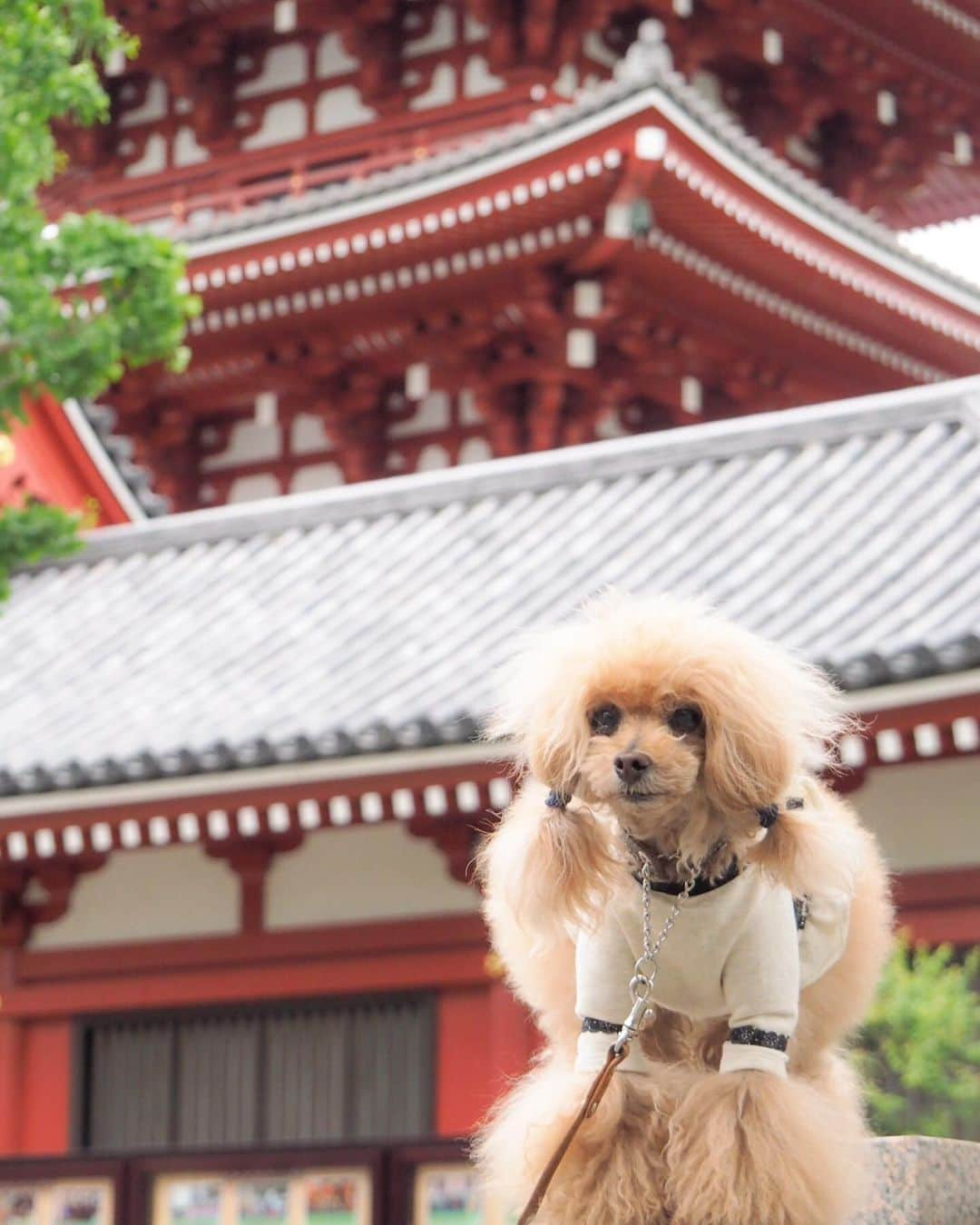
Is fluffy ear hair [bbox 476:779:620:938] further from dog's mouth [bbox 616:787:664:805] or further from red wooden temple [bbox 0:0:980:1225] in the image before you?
red wooden temple [bbox 0:0:980:1225]

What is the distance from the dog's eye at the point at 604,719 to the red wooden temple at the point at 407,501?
4341mm

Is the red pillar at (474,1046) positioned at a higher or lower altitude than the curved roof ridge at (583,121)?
lower

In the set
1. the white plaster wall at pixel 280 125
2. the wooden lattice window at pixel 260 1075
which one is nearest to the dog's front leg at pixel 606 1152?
the wooden lattice window at pixel 260 1075

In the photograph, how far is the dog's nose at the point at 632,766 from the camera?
3076 mm

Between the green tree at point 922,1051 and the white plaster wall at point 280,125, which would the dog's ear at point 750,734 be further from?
the white plaster wall at point 280,125

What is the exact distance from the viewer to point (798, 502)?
963 cm

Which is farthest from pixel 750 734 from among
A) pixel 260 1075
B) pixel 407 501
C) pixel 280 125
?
pixel 280 125

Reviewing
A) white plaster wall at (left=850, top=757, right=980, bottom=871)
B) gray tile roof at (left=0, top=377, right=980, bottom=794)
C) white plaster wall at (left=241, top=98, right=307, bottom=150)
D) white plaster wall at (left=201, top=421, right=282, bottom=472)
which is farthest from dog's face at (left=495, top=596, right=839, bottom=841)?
white plaster wall at (left=241, top=98, right=307, bottom=150)

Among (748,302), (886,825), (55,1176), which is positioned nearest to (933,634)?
(886,825)

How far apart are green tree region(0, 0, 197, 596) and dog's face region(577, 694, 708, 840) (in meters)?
5.79

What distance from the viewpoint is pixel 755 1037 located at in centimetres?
329

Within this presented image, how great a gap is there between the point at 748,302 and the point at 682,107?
2.01 m

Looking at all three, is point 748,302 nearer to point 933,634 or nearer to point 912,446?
point 912,446

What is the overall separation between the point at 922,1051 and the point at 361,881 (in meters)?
3.03
